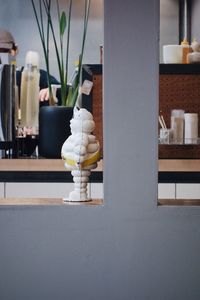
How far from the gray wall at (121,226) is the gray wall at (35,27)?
4645 mm

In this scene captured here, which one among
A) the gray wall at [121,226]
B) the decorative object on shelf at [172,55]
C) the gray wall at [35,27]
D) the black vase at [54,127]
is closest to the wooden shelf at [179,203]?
the gray wall at [121,226]

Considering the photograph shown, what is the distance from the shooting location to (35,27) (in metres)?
6.22

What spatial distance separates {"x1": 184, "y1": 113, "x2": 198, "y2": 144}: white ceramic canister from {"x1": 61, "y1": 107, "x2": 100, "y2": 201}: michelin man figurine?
1.52 metres

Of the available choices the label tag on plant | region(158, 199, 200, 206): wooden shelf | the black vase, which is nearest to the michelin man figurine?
region(158, 199, 200, 206): wooden shelf

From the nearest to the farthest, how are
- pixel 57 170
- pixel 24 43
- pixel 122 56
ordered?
pixel 122 56
pixel 57 170
pixel 24 43

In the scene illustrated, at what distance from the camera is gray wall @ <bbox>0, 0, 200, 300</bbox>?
1.60 meters

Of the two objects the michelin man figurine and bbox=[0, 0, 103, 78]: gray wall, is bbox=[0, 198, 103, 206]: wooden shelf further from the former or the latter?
bbox=[0, 0, 103, 78]: gray wall

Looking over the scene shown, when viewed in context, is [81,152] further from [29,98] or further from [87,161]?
[29,98]

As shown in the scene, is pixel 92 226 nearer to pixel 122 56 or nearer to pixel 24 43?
pixel 122 56

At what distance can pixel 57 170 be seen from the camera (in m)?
2.59

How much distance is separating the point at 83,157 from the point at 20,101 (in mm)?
1590

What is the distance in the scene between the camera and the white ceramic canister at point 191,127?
3.14 m

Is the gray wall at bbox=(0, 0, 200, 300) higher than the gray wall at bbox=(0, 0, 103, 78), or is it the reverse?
the gray wall at bbox=(0, 0, 103, 78)

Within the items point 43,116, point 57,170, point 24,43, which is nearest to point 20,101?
point 43,116
